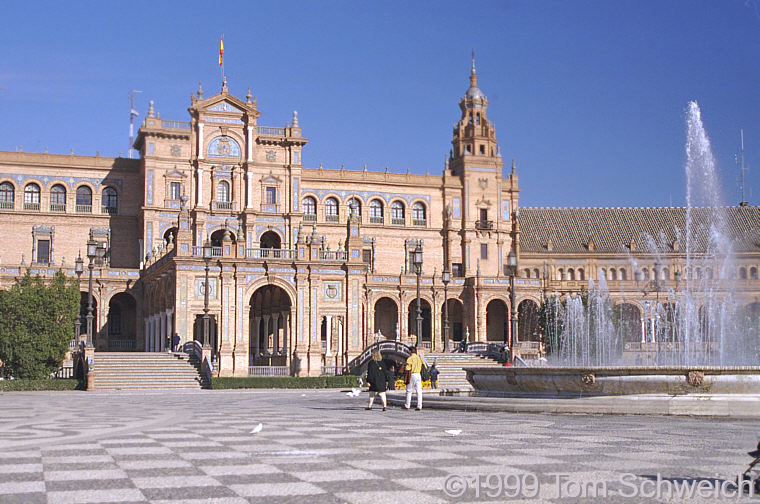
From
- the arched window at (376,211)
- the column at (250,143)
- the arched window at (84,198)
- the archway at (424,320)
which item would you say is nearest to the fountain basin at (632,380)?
the column at (250,143)

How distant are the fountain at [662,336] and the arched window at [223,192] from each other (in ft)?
78.0

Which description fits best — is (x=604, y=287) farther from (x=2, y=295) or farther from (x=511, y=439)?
(x=511, y=439)

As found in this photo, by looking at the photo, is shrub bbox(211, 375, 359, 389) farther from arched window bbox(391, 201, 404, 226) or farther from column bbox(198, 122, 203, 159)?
arched window bbox(391, 201, 404, 226)

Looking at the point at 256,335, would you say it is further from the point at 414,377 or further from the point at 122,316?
the point at 414,377

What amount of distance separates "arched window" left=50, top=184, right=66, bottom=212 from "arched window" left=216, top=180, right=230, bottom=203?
11.1 metres

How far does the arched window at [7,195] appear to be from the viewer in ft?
211

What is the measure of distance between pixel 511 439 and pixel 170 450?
15.5ft

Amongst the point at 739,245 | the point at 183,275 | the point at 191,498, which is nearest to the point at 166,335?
the point at 183,275

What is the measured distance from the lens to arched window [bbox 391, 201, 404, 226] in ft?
241

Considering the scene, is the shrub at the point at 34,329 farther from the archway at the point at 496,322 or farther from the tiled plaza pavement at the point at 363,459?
the archway at the point at 496,322

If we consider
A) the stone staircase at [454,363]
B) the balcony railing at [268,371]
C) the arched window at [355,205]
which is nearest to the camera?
the stone staircase at [454,363]

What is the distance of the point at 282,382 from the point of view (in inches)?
1613

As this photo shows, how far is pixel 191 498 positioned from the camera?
8.15 metres

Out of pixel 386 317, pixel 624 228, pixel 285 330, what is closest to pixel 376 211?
pixel 386 317
